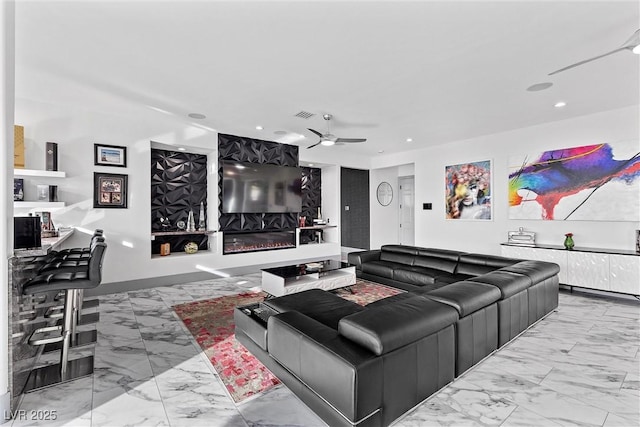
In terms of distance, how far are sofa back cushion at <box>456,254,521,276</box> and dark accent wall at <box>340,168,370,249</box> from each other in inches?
160

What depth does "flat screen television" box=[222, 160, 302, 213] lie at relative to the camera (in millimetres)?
5918

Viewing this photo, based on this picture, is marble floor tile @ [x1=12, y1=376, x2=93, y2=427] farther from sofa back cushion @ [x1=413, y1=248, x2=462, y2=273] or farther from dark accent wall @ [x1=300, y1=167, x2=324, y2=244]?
dark accent wall @ [x1=300, y1=167, x2=324, y2=244]

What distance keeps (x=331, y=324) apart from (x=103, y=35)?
3027mm

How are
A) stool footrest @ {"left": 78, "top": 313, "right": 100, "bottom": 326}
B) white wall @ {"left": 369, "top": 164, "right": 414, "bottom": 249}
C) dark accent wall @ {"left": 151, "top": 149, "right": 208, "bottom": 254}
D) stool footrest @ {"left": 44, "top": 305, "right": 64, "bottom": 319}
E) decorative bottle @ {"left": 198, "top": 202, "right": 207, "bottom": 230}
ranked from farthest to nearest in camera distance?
white wall @ {"left": 369, "top": 164, "right": 414, "bottom": 249} → decorative bottle @ {"left": 198, "top": 202, "right": 207, "bottom": 230} → dark accent wall @ {"left": 151, "top": 149, "right": 208, "bottom": 254} → stool footrest @ {"left": 78, "top": 313, "right": 100, "bottom": 326} → stool footrest @ {"left": 44, "top": 305, "right": 64, "bottom": 319}

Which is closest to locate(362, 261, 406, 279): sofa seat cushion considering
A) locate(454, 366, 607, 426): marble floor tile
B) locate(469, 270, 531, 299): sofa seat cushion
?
locate(469, 270, 531, 299): sofa seat cushion

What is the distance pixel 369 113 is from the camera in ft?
15.1

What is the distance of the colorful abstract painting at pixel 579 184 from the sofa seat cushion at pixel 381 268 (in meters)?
2.57

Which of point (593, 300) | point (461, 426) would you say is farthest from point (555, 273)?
point (461, 426)

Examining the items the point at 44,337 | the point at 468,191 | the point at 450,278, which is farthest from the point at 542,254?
the point at 44,337

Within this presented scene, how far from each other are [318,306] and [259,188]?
13.6 feet

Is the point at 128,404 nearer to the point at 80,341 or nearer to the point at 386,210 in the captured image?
the point at 80,341

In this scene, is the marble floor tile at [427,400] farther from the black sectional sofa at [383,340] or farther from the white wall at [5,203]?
the white wall at [5,203]

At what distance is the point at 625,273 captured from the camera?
3.92m

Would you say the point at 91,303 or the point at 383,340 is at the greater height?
the point at 383,340
